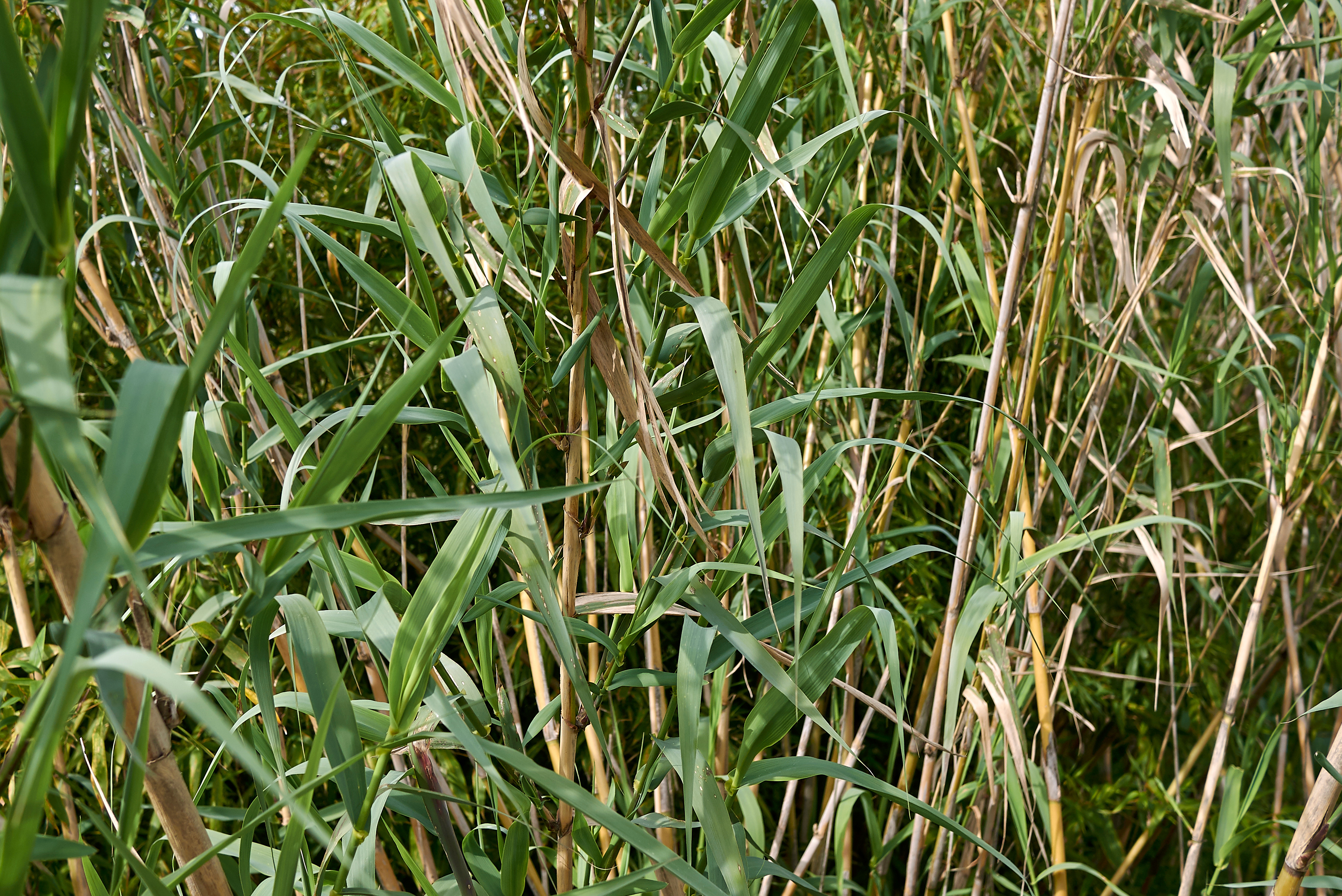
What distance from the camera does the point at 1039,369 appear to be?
0.72 metres

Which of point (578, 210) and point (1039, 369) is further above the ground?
point (578, 210)

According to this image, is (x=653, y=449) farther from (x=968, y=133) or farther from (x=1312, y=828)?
(x=968, y=133)

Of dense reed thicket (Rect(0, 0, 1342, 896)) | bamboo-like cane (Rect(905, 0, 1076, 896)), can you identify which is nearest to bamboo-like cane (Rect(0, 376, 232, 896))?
dense reed thicket (Rect(0, 0, 1342, 896))

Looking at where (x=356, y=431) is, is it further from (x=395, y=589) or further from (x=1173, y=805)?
(x=1173, y=805)

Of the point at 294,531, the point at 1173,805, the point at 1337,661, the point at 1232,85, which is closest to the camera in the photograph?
the point at 294,531

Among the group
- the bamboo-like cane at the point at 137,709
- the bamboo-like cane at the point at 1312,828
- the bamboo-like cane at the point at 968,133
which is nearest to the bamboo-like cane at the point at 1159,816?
the bamboo-like cane at the point at 1312,828

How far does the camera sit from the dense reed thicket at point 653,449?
0.30 meters

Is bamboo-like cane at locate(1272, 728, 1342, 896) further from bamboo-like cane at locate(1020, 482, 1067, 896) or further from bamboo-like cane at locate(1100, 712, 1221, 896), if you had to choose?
bamboo-like cane at locate(1100, 712, 1221, 896)

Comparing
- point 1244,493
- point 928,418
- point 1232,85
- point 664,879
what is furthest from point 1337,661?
point 664,879

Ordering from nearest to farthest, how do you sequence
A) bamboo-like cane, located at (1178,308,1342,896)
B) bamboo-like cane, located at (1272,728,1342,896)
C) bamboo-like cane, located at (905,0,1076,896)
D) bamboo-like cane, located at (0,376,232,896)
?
bamboo-like cane, located at (0,376,232,896) < bamboo-like cane, located at (1272,728,1342,896) < bamboo-like cane, located at (905,0,1076,896) < bamboo-like cane, located at (1178,308,1342,896)

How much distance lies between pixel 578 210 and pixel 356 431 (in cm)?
19

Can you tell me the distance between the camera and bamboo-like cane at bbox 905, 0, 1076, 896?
0.62 m

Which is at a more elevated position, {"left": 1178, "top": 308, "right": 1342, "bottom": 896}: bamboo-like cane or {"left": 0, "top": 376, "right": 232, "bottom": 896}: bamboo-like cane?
{"left": 0, "top": 376, "right": 232, "bottom": 896}: bamboo-like cane

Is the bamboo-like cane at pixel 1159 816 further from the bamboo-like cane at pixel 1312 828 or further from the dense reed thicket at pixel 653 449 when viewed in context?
the bamboo-like cane at pixel 1312 828
